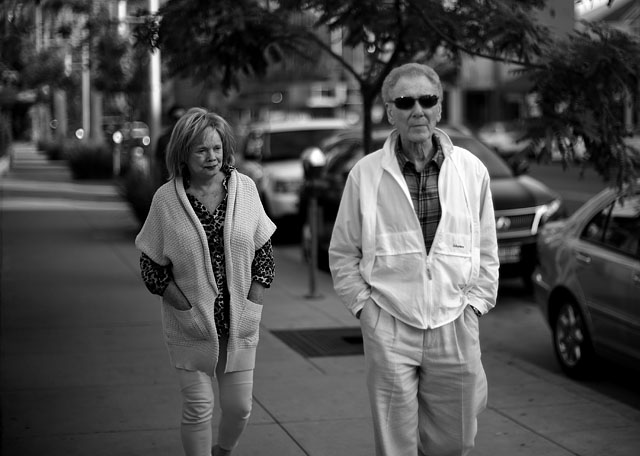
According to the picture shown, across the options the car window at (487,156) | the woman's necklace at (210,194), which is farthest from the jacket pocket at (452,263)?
the car window at (487,156)

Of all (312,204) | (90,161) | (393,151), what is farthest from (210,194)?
(90,161)

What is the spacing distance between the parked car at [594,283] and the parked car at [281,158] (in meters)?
8.00

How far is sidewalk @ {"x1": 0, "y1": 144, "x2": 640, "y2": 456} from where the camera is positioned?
592 cm

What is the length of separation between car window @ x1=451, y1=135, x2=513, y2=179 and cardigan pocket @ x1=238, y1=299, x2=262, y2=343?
26.1 feet

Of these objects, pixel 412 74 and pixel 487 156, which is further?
pixel 487 156

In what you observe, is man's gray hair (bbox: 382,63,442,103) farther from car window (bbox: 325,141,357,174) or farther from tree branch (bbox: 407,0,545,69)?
car window (bbox: 325,141,357,174)

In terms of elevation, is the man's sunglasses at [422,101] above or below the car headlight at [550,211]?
above

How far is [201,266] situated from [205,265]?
17 millimetres

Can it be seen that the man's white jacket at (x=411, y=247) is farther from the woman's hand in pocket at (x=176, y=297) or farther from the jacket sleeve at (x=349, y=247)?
the woman's hand in pocket at (x=176, y=297)

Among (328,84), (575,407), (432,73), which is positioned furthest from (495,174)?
(328,84)

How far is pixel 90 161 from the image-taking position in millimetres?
32219

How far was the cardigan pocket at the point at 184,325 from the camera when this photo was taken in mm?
4520

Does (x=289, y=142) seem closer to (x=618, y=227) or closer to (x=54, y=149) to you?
(x=618, y=227)

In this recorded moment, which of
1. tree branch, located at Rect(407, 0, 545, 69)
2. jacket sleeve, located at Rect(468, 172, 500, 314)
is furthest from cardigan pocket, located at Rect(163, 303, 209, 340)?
tree branch, located at Rect(407, 0, 545, 69)
